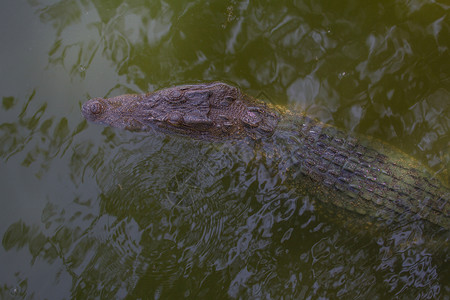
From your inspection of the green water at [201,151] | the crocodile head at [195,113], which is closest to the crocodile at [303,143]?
the crocodile head at [195,113]

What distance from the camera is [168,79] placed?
4090 mm

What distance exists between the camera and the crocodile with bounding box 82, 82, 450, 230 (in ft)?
10.5

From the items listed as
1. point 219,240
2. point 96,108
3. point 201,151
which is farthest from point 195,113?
point 219,240

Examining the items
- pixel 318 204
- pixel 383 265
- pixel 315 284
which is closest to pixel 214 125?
pixel 318 204

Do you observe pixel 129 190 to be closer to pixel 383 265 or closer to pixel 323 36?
pixel 383 265

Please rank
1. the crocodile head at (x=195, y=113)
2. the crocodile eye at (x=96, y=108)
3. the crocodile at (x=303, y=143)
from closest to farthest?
1. the crocodile at (x=303, y=143)
2. the crocodile head at (x=195, y=113)
3. the crocodile eye at (x=96, y=108)

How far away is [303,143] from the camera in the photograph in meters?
3.44

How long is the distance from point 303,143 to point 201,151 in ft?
3.59

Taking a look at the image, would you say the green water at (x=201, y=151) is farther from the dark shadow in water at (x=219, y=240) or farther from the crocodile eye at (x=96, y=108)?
the crocodile eye at (x=96, y=108)

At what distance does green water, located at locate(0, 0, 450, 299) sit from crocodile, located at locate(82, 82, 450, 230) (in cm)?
17

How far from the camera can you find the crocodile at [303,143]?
320 cm

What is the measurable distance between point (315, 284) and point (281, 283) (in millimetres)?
321

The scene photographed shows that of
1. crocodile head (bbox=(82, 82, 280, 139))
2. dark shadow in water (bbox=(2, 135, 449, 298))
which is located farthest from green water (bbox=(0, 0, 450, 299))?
crocodile head (bbox=(82, 82, 280, 139))

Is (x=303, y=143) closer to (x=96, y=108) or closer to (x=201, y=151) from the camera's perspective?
(x=201, y=151)
